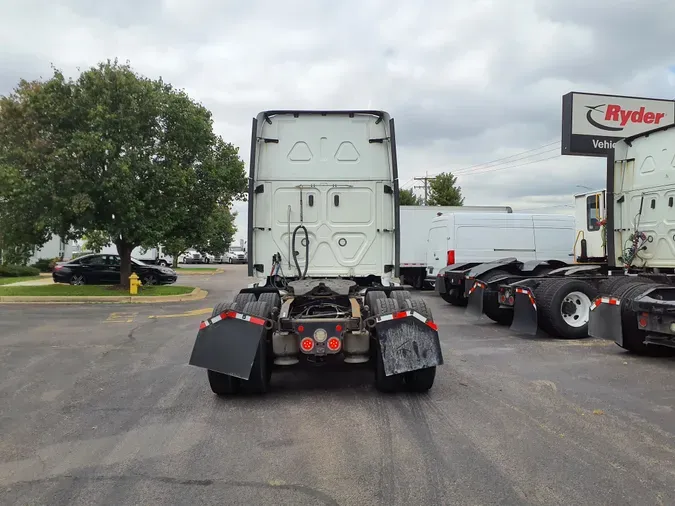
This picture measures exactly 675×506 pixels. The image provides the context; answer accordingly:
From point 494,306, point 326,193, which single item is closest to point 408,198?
point 494,306

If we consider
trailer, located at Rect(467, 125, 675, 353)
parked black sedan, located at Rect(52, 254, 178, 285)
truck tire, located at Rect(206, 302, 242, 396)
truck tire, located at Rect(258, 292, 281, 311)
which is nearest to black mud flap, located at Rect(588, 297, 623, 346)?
trailer, located at Rect(467, 125, 675, 353)

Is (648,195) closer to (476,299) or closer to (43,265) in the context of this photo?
(476,299)

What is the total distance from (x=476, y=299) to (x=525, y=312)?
166 cm

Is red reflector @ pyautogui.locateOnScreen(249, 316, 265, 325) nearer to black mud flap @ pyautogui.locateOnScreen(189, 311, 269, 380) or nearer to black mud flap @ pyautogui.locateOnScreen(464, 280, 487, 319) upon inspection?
black mud flap @ pyautogui.locateOnScreen(189, 311, 269, 380)

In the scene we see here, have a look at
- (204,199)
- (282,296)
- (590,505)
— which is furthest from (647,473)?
(204,199)

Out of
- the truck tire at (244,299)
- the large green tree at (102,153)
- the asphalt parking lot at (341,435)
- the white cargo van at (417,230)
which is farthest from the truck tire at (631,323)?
the large green tree at (102,153)

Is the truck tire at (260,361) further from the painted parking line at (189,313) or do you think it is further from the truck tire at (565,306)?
the painted parking line at (189,313)

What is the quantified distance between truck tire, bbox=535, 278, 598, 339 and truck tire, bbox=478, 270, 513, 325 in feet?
5.20

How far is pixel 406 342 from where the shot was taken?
5934mm

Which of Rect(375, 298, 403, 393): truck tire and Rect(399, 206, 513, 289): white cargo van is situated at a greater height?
Rect(399, 206, 513, 289): white cargo van

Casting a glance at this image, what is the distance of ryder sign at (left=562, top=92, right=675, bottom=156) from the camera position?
20031 millimetres

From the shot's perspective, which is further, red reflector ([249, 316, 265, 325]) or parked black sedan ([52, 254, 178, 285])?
parked black sedan ([52, 254, 178, 285])

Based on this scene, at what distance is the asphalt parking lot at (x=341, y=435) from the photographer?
148 inches

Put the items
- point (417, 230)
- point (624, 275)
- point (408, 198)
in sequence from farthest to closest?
point (408, 198) → point (417, 230) → point (624, 275)
